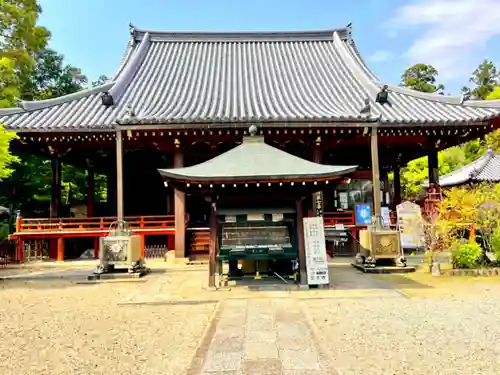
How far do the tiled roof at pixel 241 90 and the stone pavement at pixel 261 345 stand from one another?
6877 mm

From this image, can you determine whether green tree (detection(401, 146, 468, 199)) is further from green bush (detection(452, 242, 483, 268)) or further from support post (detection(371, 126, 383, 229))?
green bush (detection(452, 242, 483, 268))

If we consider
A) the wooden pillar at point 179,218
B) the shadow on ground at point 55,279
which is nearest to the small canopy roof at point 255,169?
the shadow on ground at point 55,279

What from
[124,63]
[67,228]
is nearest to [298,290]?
[67,228]

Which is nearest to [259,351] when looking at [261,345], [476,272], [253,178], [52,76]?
[261,345]

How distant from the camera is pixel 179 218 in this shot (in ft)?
42.1

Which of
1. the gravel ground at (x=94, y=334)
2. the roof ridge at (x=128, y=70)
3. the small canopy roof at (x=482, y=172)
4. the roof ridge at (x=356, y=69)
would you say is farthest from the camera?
the small canopy roof at (x=482, y=172)

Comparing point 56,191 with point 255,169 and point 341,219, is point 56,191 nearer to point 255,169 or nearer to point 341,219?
point 255,169

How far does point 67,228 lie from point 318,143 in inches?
387

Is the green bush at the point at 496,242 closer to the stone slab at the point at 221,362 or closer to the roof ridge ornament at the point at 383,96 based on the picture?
the roof ridge ornament at the point at 383,96

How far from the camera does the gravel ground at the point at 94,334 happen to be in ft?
14.5

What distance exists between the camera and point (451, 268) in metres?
10.3

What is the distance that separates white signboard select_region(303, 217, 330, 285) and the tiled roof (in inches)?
168

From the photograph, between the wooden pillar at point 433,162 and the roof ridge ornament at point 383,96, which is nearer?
the wooden pillar at point 433,162

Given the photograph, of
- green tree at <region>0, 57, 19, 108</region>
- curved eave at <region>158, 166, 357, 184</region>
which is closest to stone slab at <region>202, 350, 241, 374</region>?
curved eave at <region>158, 166, 357, 184</region>
